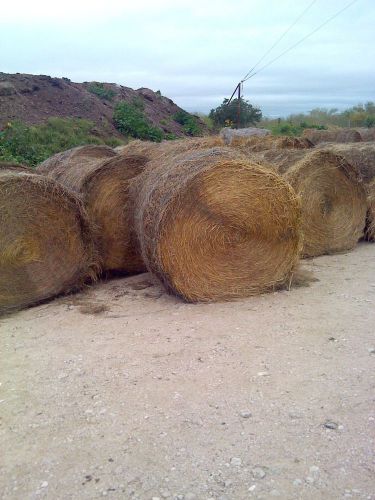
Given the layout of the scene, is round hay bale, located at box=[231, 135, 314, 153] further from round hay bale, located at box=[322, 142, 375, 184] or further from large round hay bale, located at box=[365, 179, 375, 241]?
large round hay bale, located at box=[365, 179, 375, 241]

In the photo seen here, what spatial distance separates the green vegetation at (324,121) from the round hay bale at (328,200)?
16976mm

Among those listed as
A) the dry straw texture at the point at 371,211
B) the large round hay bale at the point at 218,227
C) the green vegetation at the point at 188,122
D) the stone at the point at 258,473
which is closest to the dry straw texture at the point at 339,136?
the dry straw texture at the point at 371,211

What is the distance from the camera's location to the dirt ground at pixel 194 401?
263cm

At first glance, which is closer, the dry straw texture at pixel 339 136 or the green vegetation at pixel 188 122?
the dry straw texture at pixel 339 136

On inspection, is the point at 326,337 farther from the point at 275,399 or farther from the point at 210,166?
the point at 210,166

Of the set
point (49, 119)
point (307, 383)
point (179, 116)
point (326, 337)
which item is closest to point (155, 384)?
point (307, 383)

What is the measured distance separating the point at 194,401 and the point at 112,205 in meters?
3.52

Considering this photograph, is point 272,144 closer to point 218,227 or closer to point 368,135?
point 368,135

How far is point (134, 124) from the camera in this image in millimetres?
22531

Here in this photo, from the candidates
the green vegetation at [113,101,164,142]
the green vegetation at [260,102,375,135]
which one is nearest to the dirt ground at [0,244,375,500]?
the green vegetation at [113,101,164,142]

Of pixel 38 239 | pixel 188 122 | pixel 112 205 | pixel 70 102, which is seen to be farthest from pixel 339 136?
pixel 188 122

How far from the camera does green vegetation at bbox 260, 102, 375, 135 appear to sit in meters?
25.8

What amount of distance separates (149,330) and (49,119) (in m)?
17.4

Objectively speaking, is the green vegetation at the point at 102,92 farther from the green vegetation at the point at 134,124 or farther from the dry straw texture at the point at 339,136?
the dry straw texture at the point at 339,136
